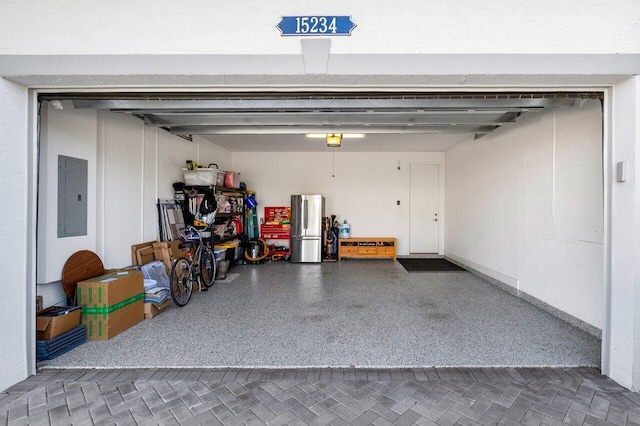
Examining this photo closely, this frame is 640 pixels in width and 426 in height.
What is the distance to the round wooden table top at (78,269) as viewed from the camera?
2.92 metres

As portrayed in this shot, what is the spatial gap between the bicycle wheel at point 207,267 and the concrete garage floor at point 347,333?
22 cm

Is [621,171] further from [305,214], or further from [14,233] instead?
[305,214]

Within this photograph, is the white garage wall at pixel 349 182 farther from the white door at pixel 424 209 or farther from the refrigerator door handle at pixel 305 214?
the refrigerator door handle at pixel 305 214

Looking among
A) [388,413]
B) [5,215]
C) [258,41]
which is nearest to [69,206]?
[5,215]

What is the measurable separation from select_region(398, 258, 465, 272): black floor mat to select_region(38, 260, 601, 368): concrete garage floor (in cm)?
131

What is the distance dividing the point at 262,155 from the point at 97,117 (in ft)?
14.3

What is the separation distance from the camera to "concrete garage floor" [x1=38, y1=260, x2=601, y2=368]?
8.18ft

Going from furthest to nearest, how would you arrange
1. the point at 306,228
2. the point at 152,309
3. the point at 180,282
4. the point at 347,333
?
the point at 306,228
the point at 180,282
the point at 152,309
the point at 347,333

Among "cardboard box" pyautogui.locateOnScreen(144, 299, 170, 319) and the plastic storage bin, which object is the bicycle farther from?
the plastic storage bin

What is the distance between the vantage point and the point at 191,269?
4.17m

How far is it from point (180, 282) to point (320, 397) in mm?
2688

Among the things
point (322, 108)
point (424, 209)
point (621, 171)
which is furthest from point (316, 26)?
point (424, 209)

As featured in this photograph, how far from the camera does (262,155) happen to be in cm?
763

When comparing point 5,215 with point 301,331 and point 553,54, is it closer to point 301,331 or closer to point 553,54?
point 301,331
